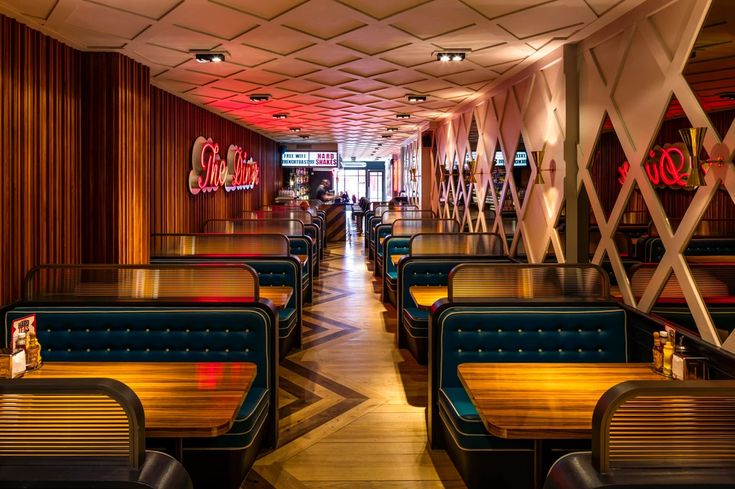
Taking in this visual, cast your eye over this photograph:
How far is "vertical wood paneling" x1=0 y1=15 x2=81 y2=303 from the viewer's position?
3.95m

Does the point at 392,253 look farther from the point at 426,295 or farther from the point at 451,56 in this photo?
the point at 451,56

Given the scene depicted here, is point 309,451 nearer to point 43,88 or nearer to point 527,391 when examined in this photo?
point 527,391

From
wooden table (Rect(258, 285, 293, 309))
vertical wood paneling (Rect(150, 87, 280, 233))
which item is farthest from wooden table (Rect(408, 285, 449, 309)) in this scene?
vertical wood paneling (Rect(150, 87, 280, 233))

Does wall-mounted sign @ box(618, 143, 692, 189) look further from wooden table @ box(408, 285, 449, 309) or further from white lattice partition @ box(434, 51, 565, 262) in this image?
wooden table @ box(408, 285, 449, 309)

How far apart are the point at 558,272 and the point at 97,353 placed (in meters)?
2.92

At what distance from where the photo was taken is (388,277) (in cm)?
719

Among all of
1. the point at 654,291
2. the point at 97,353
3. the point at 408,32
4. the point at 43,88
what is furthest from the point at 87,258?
the point at 654,291

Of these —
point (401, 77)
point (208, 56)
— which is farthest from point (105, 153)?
point (401, 77)

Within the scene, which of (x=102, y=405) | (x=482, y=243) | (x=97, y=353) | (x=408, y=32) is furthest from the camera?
(x=482, y=243)

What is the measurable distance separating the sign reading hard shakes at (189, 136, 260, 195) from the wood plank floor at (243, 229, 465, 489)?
2.91 m

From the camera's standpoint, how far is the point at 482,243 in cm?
659

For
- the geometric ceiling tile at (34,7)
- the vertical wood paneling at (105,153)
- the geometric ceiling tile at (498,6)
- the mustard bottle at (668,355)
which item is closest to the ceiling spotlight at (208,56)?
the vertical wood paneling at (105,153)

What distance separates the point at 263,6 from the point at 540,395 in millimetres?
2942

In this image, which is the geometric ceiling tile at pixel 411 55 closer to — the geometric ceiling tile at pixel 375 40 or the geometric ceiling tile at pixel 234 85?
the geometric ceiling tile at pixel 375 40
